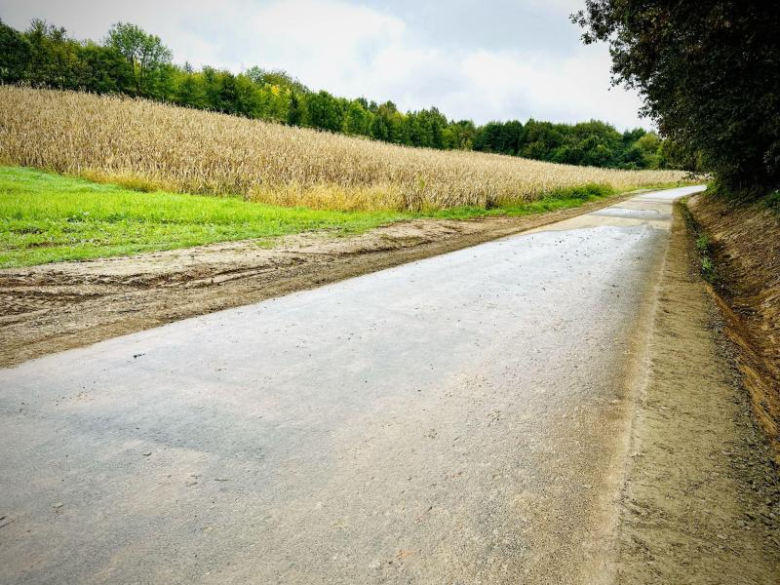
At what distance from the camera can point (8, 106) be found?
18.4 meters

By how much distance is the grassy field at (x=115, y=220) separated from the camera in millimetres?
6582

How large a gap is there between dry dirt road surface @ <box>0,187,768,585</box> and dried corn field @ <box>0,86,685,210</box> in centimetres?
992

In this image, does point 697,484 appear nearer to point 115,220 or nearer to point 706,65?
point 115,220

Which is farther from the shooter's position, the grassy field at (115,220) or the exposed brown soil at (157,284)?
the grassy field at (115,220)

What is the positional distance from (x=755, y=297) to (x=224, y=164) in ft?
46.5

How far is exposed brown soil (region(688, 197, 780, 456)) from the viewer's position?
11.3ft

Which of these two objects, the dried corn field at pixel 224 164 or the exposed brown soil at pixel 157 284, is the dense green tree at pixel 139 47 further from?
the exposed brown soil at pixel 157 284

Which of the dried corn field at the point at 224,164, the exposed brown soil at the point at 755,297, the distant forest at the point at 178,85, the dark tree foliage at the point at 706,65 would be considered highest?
the distant forest at the point at 178,85

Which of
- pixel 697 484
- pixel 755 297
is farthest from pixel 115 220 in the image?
pixel 755 297

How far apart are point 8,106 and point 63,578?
951 inches

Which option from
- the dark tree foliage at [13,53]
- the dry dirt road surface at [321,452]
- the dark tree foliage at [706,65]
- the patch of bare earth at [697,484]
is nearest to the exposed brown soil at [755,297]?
the patch of bare earth at [697,484]

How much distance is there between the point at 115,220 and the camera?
8.54m

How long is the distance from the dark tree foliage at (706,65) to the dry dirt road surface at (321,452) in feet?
20.4

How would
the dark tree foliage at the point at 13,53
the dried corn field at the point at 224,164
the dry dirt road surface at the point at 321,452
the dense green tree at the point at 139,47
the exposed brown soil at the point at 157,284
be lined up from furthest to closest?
1. the dense green tree at the point at 139,47
2. the dark tree foliage at the point at 13,53
3. the dried corn field at the point at 224,164
4. the exposed brown soil at the point at 157,284
5. the dry dirt road surface at the point at 321,452
